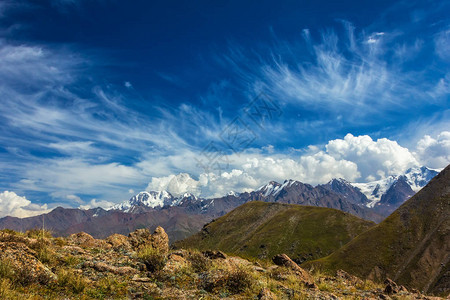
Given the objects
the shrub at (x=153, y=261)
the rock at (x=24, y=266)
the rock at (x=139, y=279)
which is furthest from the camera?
the shrub at (x=153, y=261)

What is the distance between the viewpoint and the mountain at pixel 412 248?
106125 mm

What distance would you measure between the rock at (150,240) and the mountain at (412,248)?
97204 millimetres

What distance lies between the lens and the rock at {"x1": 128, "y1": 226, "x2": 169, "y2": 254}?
53.7 feet

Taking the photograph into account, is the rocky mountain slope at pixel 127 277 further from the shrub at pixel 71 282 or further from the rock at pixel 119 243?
the rock at pixel 119 243

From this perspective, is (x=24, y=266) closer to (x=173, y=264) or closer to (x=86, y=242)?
(x=173, y=264)

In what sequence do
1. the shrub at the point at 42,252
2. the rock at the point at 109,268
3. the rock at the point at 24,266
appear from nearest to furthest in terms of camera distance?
the rock at the point at 24,266 → the shrub at the point at 42,252 → the rock at the point at 109,268

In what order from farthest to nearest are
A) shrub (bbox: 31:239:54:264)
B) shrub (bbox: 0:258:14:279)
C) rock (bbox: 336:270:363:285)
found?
1. rock (bbox: 336:270:363:285)
2. shrub (bbox: 31:239:54:264)
3. shrub (bbox: 0:258:14:279)

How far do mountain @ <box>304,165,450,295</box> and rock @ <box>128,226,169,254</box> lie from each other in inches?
3827

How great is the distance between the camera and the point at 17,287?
8227 mm

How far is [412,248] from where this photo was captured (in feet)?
407

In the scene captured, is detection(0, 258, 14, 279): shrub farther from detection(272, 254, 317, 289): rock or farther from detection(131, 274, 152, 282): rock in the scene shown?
detection(272, 254, 317, 289): rock

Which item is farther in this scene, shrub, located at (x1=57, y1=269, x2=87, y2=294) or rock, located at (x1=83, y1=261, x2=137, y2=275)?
rock, located at (x1=83, y1=261, x2=137, y2=275)

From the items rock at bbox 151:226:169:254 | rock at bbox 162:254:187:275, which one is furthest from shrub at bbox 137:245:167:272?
rock at bbox 151:226:169:254

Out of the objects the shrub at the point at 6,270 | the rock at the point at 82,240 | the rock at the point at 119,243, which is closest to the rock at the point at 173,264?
the rock at the point at 119,243
